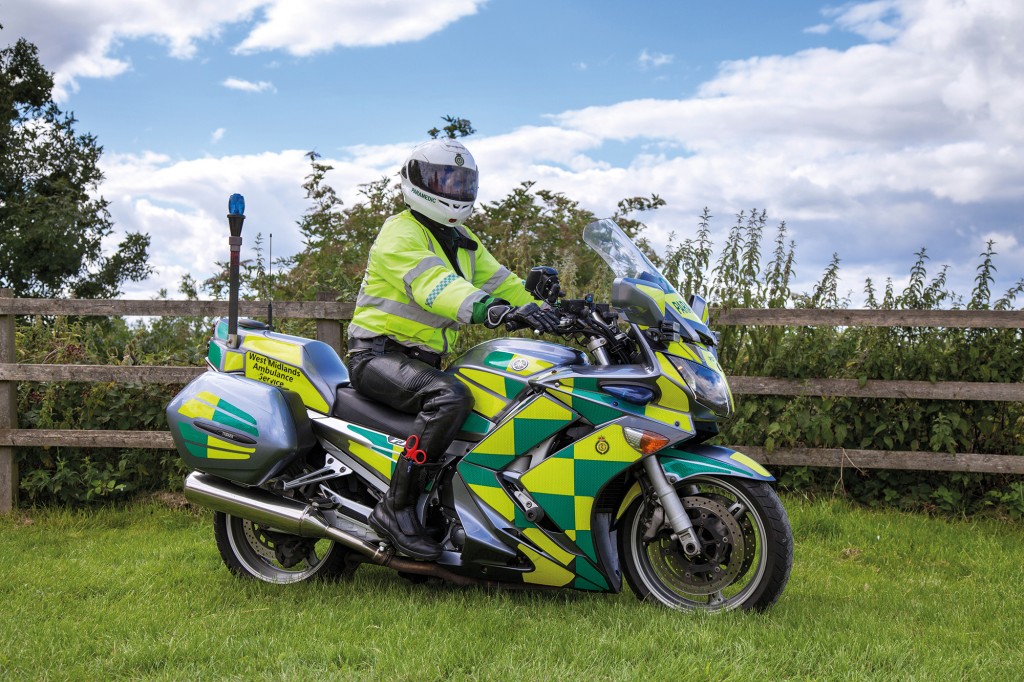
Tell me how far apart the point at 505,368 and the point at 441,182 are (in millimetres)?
978

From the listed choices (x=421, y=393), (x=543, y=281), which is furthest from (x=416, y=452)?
(x=543, y=281)

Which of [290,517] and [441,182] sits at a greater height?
[441,182]

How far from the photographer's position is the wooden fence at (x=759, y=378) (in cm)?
718

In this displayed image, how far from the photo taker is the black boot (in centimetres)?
456

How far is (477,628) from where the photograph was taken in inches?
165

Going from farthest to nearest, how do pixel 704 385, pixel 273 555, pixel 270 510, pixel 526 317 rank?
pixel 273 555
pixel 270 510
pixel 704 385
pixel 526 317

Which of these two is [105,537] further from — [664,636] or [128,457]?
[664,636]

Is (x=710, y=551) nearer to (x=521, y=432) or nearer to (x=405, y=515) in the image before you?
(x=521, y=432)

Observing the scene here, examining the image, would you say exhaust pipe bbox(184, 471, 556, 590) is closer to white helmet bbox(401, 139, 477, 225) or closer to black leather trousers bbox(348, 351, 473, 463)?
black leather trousers bbox(348, 351, 473, 463)

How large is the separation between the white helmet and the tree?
2069 centimetres

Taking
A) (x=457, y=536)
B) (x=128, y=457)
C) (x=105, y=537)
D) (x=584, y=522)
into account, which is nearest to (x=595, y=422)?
(x=584, y=522)

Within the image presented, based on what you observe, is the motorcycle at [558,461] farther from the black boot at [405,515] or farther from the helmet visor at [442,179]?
the helmet visor at [442,179]

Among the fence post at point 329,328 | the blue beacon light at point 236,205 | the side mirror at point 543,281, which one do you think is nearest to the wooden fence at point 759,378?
the fence post at point 329,328

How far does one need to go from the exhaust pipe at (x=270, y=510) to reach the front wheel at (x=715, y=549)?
1.23 m
